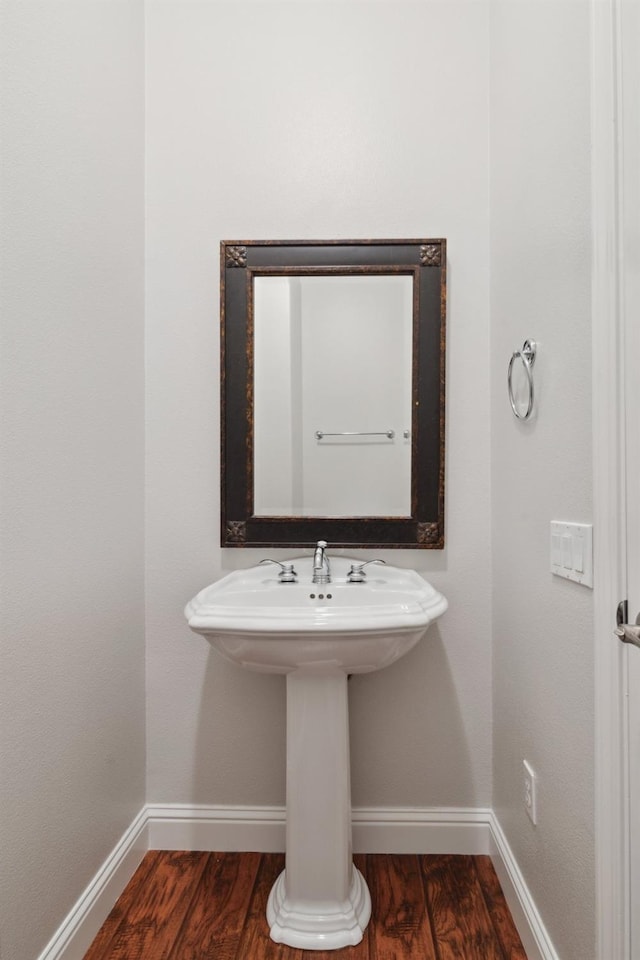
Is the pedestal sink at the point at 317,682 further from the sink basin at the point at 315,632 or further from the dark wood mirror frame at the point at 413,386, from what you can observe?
the dark wood mirror frame at the point at 413,386

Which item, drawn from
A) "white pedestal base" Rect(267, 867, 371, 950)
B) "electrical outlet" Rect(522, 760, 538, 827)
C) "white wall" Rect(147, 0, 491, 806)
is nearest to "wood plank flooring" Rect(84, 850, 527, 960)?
"white pedestal base" Rect(267, 867, 371, 950)

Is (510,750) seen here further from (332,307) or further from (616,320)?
(332,307)

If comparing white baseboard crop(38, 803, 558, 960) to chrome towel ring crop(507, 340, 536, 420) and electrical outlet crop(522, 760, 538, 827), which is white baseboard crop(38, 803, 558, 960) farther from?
chrome towel ring crop(507, 340, 536, 420)

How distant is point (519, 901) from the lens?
1286 mm

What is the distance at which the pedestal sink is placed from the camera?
115 centimetres

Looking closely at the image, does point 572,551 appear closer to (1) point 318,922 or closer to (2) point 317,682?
(2) point 317,682

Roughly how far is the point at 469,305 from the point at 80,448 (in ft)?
3.75

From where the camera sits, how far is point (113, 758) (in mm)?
1427

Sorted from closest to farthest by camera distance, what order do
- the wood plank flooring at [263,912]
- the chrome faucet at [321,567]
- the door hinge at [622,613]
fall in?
the door hinge at [622,613]
the wood plank flooring at [263,912]
the chrome faucet at [321,567]

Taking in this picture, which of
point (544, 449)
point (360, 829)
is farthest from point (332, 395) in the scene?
point (360, 829)

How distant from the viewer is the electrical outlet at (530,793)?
1219 millimetres

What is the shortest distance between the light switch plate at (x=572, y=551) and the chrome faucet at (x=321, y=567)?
0.59 m

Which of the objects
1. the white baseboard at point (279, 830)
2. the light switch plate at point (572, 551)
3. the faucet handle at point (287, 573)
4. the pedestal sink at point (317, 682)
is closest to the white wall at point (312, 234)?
the white baseboard at point (279, 830)

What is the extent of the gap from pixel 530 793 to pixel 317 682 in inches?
21.1
